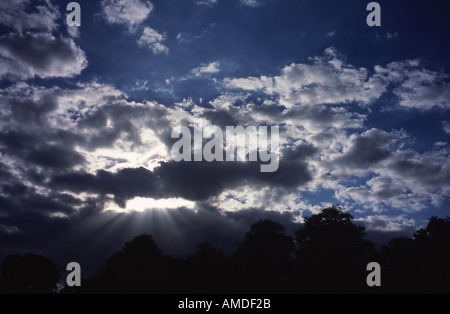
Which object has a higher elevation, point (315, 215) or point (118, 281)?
point (315, 215)

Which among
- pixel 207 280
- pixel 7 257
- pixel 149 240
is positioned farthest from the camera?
pixel 7 257

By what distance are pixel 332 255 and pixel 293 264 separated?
7997mm

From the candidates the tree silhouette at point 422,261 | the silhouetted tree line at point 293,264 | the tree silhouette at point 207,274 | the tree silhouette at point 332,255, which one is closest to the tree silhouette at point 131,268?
the silhouetted tree line at point 293,264

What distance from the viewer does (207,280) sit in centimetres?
2997

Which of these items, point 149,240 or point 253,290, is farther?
point 149,240

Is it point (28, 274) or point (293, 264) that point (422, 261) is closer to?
point (293, 264)

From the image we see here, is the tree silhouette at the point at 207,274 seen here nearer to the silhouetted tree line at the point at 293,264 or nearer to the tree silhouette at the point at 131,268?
the silhouetted tree line at the point at 293,264

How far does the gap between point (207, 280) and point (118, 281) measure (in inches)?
1058

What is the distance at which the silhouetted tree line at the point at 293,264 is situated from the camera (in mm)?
32250

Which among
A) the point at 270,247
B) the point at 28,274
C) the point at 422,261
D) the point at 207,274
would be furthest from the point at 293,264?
the point at 28,274
